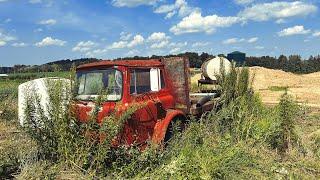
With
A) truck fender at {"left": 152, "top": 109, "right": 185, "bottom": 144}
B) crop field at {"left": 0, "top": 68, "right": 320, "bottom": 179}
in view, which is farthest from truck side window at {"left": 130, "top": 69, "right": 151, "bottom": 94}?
crop field at {"left": 0, "top": 68, "right": 320, "bottom": 179}

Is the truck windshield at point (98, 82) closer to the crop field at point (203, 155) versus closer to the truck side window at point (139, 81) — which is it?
the truck side window at point (139, 81)

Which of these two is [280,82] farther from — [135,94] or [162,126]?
[135,94]

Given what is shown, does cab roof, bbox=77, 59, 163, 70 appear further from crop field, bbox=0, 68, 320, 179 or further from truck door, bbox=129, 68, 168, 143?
crop field, bbox=0, 68, 320, 179

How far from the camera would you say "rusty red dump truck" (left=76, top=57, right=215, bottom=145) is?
26.6 feet

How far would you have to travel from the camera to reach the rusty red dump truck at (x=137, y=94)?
8.11 m

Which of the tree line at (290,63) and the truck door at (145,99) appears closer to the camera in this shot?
the truck door at (145,99)

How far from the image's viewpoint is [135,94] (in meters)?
8.70

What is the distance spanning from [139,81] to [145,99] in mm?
373

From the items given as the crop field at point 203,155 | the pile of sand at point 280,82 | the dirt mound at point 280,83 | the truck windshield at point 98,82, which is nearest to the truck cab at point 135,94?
the truck windshield at point 98,82

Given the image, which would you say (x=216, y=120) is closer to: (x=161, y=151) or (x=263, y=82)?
(x=161, y=151)

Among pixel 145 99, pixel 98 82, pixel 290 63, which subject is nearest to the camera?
pixel 98 82

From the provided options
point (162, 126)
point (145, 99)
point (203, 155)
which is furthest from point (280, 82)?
point (203, 155)

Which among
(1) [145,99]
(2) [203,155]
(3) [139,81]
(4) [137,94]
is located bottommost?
(2) [203,155]

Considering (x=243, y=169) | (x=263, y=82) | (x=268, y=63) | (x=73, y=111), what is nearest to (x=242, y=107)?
(x=243, y=169)
